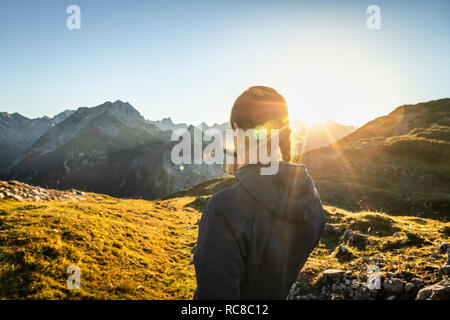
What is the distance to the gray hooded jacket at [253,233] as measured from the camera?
2.06 meters

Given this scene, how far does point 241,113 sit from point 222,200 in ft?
3.47

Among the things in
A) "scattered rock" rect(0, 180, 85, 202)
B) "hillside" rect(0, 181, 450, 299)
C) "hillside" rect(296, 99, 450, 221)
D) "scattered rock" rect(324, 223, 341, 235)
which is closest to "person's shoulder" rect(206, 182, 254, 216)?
"hillside" rect(0, 181, 450, 299)

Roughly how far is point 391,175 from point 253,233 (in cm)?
4276

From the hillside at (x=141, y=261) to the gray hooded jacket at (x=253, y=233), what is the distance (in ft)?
21.5

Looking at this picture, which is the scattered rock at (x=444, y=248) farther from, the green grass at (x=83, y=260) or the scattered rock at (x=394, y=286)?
the green grass at (x=83, y=260)

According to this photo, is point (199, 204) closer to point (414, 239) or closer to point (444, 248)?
point (414, 239)

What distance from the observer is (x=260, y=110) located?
8.14 ft

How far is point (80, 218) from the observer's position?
42.1ft

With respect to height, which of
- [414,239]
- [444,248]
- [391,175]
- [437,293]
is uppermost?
[437,293]

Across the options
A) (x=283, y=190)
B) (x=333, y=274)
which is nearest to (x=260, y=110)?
(x=283, y=190)

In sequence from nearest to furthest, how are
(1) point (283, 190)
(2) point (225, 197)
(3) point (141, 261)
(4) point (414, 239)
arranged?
(2) point (225, 197), (1) point (283, 190), (4) point (414, 239), (3) point (141, 261)
